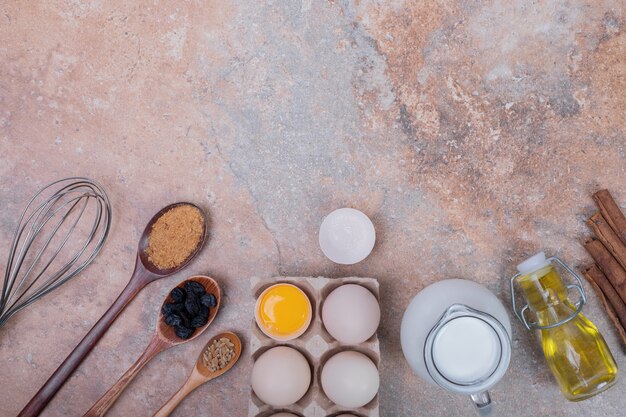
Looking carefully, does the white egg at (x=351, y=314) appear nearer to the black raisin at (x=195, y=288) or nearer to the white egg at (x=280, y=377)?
the white egg at (x=280, y=377)

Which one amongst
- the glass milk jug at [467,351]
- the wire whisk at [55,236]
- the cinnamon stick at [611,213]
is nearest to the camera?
the glass milk jug at [467,351]

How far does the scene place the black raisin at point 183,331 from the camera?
1.12 meters

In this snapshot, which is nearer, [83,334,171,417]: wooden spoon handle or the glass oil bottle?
the glass oil bottle

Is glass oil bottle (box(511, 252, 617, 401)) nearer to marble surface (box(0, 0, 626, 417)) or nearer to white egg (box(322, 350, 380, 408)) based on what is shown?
marble surface (box(0, 0, 626, 417))

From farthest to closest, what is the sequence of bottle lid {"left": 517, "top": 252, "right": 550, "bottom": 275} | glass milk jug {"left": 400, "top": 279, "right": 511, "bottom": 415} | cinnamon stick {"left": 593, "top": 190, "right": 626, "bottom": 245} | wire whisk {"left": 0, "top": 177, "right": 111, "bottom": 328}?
wire whisk {"left": 0, "top": 177, "right": 111, "bottom": 328}, cinnamon stick {"left": 593, "top": 190, "right": 626, "bottom": 245}, bottle lid {"left": 517, "top": 252, "right": 550, "bottom": 275}, glass milk jug {"left": 400, "top": 279, "right": 511, "bottom": 415}

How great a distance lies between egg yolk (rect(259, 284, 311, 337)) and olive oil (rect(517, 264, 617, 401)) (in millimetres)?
461

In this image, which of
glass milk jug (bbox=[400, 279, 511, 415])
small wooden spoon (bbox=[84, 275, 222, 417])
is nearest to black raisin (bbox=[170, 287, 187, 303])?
small wooden spoon (bbox=[84, 275, 222, 417])

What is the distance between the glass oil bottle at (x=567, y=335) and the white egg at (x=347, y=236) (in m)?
0.33

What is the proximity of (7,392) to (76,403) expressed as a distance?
182 mm

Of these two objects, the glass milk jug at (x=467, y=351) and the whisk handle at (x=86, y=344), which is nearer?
the glass milk jug at (x=467, y=351)

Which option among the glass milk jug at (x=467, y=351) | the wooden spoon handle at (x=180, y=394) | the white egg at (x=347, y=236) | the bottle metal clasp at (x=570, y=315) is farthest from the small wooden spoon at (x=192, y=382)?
the bottle metal clasp at (x=570, y=315)

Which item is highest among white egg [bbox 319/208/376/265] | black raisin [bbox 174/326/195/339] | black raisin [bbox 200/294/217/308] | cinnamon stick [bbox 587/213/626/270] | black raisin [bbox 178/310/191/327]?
white egg [bbox 319/208/376/265]

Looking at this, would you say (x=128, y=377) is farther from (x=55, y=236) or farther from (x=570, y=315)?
(x=570, y=315)

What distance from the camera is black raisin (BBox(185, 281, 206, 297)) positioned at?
3.73ft
